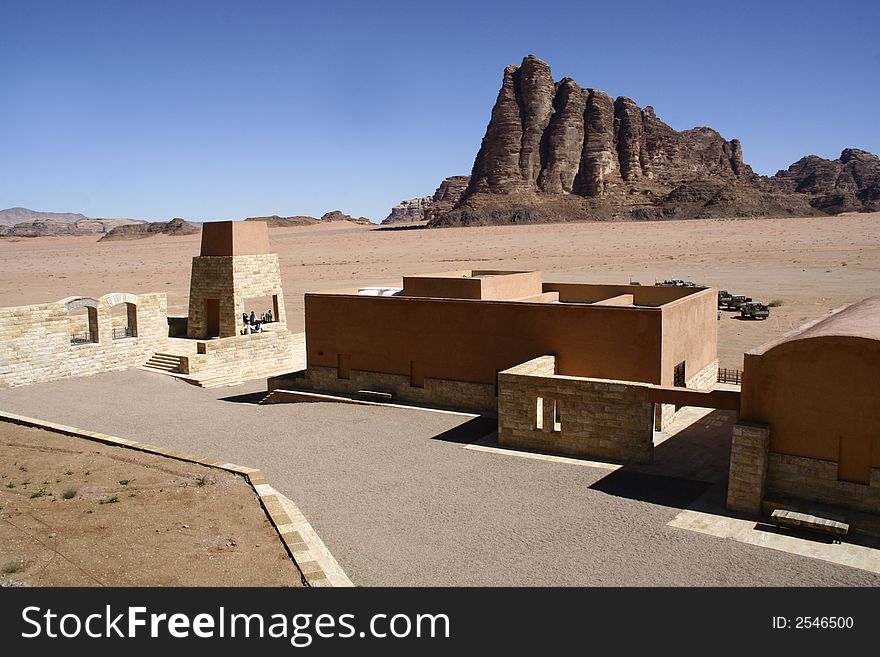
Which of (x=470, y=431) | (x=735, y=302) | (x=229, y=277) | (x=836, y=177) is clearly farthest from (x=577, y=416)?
(x=836, y=177)

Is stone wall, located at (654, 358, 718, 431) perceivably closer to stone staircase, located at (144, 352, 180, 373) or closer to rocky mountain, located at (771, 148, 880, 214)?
stone staircase, located at (144, 352, 180, 373)

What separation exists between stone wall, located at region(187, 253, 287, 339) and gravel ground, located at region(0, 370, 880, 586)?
30.9 feet

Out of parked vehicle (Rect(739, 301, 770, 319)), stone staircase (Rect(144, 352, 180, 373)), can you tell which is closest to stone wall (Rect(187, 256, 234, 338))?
stone staircase (Rect(144, 352, 180, 373))

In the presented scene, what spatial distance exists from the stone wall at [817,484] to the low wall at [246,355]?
748 inches

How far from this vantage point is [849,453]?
11102mm

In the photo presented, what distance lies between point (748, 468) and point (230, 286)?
21854mm

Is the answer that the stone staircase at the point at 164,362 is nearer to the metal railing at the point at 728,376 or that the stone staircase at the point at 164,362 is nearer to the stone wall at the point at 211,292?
the stone wall at the point at 211,292

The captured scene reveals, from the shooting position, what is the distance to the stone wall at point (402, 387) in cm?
1816

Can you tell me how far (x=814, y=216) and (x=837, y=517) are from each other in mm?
105539

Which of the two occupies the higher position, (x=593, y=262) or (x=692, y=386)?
(x=593, y=262)

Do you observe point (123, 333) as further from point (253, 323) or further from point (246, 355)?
point (246, 355)

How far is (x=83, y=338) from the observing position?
88.8ft
